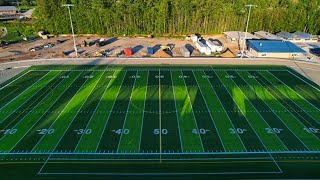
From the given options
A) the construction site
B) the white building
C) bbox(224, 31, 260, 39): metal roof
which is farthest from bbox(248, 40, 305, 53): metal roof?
bbox(224, 31, 260, 39): metal roof

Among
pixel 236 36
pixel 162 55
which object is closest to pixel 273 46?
pixel 236 36

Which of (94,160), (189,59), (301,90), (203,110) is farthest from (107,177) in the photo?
(189,59)

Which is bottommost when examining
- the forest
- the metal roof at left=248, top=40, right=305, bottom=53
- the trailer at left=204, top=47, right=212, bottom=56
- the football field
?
the football field

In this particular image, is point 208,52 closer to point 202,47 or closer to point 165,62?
point 202,47

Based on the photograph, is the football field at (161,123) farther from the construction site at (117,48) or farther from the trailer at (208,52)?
the trailer at (208,52)

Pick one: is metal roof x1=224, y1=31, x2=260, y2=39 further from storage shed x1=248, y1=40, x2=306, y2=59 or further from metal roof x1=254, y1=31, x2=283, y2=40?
storage shed x1=248, y1=40, x2=306, y2=59
